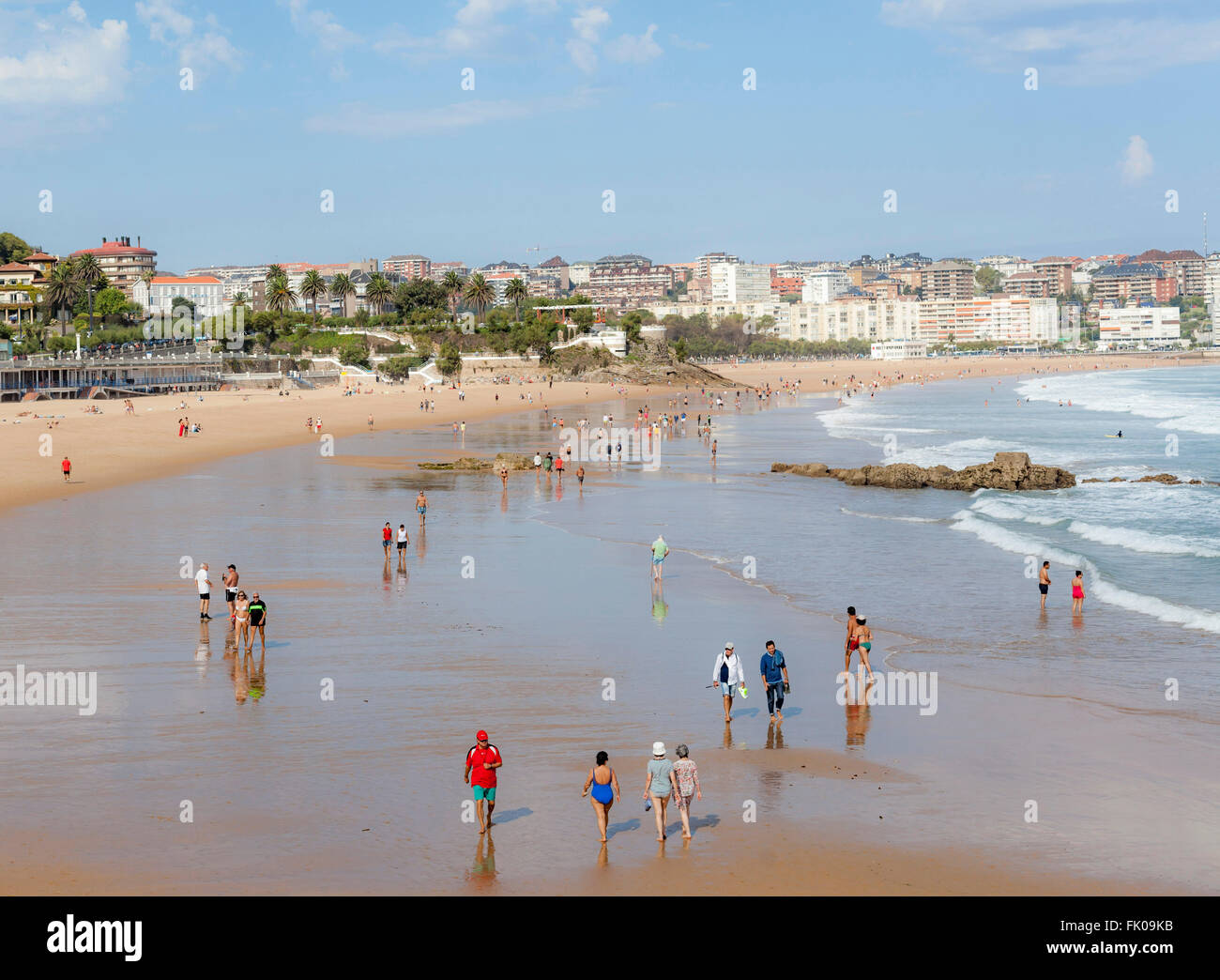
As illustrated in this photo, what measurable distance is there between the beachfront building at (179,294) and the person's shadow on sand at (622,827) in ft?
520

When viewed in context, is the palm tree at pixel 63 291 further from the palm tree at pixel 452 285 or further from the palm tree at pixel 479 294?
the palm tree at pixel 479 294

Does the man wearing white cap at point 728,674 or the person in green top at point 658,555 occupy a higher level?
the person in green top at point 658,555

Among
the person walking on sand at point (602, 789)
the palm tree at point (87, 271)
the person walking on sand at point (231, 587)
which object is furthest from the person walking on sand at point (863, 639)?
the palm tree at point (87, 271)

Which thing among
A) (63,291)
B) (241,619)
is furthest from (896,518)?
(63,291)

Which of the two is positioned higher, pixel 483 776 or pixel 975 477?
pixel 975 477

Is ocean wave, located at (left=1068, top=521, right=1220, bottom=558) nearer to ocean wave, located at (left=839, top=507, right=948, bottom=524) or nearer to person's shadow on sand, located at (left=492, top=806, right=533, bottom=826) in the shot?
ocean wave, located at (left=839, top=507, right=948, bottom=524)

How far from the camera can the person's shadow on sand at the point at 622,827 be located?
37.3ft

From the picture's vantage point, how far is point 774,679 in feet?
48.3

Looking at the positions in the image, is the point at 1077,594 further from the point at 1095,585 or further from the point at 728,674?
the point at 728,674

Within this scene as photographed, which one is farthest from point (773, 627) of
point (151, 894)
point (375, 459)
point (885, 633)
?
point (375, 459)

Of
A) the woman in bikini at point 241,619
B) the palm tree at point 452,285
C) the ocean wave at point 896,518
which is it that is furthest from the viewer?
the palm tree at point 452,285

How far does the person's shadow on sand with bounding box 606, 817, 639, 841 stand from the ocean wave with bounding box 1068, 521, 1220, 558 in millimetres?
19762

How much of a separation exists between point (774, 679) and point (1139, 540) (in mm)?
17645

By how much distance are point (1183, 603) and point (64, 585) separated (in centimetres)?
2047
